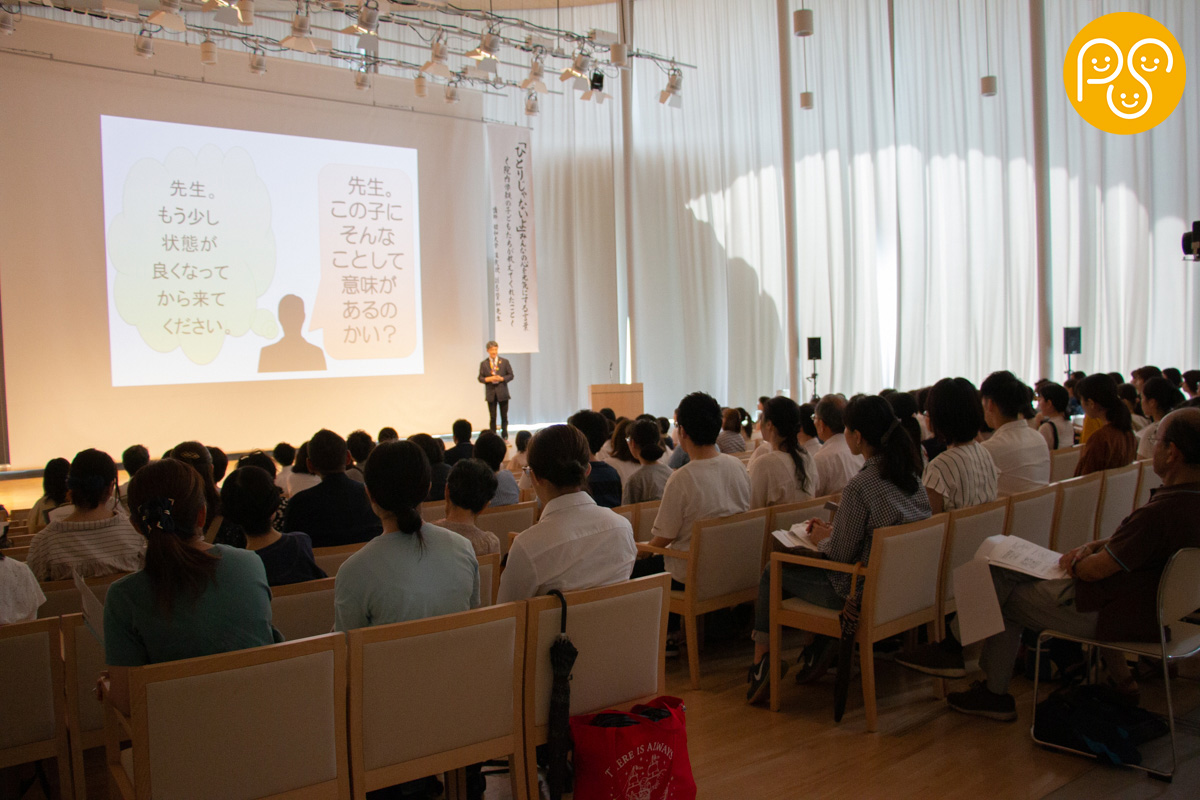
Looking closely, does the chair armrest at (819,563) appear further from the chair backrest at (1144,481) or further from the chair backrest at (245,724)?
the chair backrest at (1144,481)

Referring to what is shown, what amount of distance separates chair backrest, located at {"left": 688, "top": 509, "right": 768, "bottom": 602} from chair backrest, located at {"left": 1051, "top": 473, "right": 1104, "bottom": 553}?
4.29 ft

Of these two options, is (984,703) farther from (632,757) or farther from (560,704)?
(560,704)

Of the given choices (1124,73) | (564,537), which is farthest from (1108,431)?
(1124,73)

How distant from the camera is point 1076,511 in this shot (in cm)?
382

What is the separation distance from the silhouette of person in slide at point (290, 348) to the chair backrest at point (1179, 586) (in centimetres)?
868

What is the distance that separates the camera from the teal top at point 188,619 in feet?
5.97

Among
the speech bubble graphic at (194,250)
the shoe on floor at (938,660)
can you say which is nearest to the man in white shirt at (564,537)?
the shoe on floor at (938,660)

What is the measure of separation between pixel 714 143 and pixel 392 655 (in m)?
11.6

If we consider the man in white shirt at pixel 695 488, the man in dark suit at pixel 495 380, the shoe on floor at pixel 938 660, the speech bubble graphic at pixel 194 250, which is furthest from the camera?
the man in dark suit at pixel 495 380

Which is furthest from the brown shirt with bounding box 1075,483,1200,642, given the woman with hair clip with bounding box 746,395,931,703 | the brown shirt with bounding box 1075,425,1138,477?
the brown shirt with bounding box 1075,425,1138,477

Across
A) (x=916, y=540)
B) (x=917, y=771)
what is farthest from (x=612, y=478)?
(x=917, y=771)

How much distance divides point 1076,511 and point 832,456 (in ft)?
3.55

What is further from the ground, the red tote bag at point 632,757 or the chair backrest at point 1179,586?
the chair backrest at point 1179,586

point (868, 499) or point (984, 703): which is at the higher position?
point (868, 499)
